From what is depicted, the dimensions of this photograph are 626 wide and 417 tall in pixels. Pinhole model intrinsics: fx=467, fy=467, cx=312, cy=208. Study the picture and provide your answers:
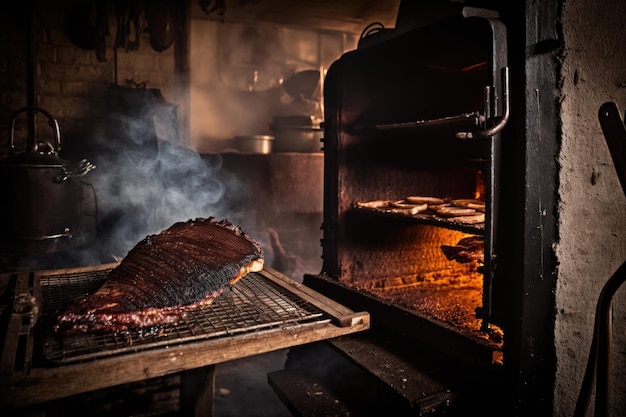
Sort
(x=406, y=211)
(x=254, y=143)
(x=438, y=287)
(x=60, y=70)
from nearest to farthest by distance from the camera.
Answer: (x=406, y=211) < (x=438, y=287) < (x=254, y=143) < (x=60, y=70)

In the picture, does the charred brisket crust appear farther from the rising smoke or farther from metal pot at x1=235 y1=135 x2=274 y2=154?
metal pot at x1=235 y1=135 x2=274 y2=154

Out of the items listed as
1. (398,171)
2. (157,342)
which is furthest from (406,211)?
(157,342)

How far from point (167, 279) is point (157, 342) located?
23.3 inches

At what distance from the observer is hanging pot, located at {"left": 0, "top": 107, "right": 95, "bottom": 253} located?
437 centimetres

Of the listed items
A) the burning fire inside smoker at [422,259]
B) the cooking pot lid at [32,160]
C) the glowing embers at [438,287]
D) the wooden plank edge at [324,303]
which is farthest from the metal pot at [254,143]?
the wooden plank edge at [324,303]

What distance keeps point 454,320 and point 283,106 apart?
275 inches

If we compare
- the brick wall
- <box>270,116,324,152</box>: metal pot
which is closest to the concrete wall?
<box>270,116,324,152</box>: metal pot

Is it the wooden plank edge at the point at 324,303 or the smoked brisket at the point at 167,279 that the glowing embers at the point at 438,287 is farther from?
the smoked brisket at the point at 167,279

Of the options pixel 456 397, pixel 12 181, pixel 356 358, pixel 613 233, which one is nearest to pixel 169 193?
pixel 12 181

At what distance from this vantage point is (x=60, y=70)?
7.05m

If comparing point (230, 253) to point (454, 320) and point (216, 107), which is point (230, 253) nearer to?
point (454, 320)

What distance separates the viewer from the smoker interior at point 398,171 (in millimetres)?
3674

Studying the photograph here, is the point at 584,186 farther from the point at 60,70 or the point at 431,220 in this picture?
the point at 60,70

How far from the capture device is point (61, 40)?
23.0ft
